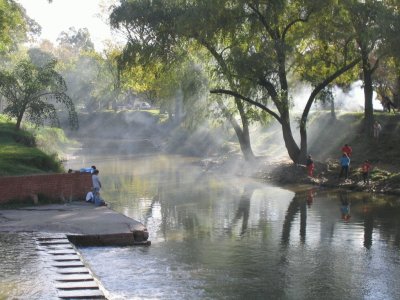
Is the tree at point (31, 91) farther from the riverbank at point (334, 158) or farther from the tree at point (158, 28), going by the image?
the riverbank at point (334, 158)

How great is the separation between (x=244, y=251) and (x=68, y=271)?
574 centimetres

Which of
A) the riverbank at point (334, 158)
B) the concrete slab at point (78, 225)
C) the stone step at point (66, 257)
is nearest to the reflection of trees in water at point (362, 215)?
the riverbank at point (334, 158)

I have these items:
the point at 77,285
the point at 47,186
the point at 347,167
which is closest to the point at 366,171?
the point at 347,167

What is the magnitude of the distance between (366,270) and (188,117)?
29.3 meters

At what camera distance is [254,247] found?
1712 cm

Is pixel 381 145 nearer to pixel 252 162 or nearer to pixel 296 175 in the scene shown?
pixel 296 175

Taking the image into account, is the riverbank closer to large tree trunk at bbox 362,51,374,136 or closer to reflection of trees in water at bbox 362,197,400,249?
large tree trunk at bbox 362,51,374,136

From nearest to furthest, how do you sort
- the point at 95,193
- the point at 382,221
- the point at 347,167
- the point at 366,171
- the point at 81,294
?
1. the point at 81,294
2. the point at 382,221
3. the point at 95,193
4. the point at 366,171
5. the point at 347,167

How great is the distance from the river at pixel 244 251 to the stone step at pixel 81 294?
28cm

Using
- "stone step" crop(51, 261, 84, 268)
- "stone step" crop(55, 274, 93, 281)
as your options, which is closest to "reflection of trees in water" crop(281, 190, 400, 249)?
"stone step" crop(51, 261, 84, 268)

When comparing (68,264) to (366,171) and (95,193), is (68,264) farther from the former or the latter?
(366,171)

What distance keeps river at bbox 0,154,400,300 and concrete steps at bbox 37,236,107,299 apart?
0.32m

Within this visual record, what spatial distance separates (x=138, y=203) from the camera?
2639 centimetres

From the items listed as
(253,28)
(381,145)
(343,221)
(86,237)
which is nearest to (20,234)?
(86,237)
